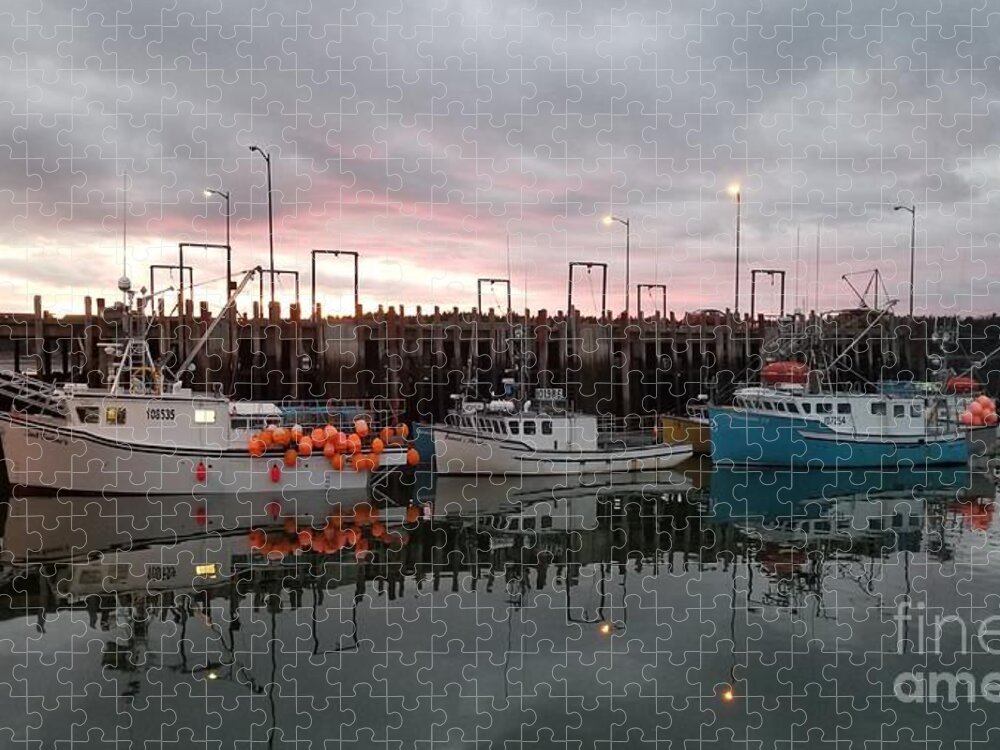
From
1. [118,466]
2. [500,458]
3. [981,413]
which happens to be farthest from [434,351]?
[981,413]

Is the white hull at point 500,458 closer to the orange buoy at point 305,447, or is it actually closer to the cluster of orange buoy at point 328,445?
the cluster of orange buoy at point 328,445

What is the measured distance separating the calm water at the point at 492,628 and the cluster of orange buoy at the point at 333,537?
10 centimetres

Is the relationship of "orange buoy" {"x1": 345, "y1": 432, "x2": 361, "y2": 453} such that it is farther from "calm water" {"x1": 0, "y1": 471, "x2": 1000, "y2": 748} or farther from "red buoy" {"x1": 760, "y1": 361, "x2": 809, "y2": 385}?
"red buoy" {"x1": 760, "y1": 361, "x2": 809, "y2": 385}

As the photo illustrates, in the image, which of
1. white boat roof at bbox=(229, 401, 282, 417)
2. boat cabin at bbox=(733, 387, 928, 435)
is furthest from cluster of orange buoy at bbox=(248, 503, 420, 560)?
boat cabin at bbox=(733, 387, 928, 435)

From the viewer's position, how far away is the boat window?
18.4 m

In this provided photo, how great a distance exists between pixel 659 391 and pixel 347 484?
15.3 metres

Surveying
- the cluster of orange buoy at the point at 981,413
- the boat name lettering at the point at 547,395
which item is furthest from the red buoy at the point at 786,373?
the boat name lettering at the point at 547,395

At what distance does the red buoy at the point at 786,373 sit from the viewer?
27.1m

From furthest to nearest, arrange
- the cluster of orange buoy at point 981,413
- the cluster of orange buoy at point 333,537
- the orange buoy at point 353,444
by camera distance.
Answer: the cluster of orange buoy at point 981,413 < the orange buoy at point 353,444 < the cluster of orange buoy at point 333,537

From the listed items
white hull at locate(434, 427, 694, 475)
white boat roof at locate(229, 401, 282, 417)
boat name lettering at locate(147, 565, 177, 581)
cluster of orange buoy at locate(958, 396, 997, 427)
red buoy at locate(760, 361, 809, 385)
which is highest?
red buoy at locate(760, 361, 809, 385)

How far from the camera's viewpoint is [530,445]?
76.4ft

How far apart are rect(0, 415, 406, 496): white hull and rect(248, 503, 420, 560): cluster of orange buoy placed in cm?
249

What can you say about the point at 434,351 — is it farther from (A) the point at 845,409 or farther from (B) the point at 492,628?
(B) the point at 492,628

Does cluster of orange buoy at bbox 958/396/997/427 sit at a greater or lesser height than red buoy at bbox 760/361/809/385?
lesser
